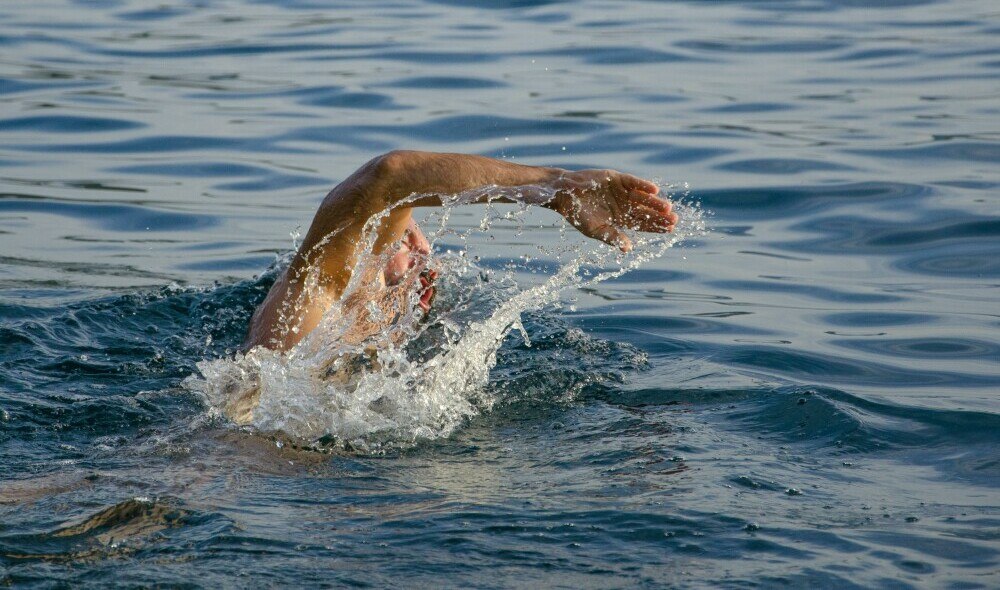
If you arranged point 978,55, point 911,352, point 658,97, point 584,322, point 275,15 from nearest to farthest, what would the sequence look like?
point 911,352, point 584,322, point 658,97, point 978,55, point 275,15

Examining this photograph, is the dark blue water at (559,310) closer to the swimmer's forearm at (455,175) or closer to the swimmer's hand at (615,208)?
the swimmer's hand at (615,208)

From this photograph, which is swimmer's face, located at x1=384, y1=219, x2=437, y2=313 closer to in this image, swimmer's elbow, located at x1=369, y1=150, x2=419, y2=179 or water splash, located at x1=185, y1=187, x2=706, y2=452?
water splash, located at x1=185, y1=187, x2=706, y2=452

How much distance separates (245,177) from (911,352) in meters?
5.35

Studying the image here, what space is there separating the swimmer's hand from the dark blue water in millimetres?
774

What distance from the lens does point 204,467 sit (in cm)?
454

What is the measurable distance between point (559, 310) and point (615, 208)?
7.23ft

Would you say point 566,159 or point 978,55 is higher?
point 978,55

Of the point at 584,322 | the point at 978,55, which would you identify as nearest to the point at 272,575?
the point at 584,322

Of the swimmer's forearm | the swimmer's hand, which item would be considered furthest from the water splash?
the swimmer's hand

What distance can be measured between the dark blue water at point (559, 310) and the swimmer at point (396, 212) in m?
0.62

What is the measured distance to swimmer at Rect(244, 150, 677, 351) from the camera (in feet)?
16.1

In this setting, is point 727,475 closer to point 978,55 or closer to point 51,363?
point 51,363

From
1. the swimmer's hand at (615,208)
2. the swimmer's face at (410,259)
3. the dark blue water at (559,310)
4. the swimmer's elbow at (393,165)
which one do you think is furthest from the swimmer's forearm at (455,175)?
the dark blue water at (559,310)

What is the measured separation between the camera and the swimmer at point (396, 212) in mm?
4895
